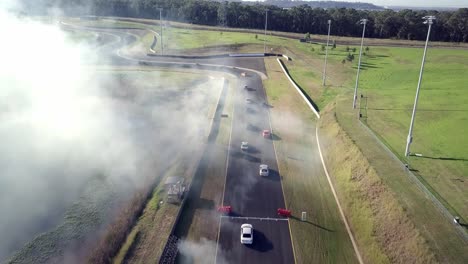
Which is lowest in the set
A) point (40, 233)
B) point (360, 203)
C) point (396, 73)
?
point (40, 233)

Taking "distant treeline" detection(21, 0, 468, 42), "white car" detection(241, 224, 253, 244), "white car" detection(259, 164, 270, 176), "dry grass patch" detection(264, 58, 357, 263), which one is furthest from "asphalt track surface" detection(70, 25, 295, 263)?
"distant treeline" detection(21, 0, 468, 42)

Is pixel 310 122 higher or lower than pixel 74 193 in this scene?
higher

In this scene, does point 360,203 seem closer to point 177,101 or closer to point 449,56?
point 177,101

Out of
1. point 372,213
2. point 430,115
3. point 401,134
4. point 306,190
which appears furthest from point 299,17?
point 372,213

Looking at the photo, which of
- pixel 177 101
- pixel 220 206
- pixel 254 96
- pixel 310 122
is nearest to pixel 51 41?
pixel 177 101

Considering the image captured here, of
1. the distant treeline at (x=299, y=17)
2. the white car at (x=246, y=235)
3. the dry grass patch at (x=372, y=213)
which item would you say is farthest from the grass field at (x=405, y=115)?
the distant treeline at (x=299, y=17)

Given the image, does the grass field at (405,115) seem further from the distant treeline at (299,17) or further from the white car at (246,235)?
the distant treeline at (299,17)

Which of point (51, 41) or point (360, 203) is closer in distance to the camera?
point (360, 203)

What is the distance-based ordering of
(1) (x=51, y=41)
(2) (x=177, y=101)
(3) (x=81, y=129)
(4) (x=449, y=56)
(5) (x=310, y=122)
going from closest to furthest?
(3) (x=81, y=129) < (5) (x=310, y=122) < (2) (x=177, y=101) < (1) (x=51, y=41) < (4) (x=449, y=56)
